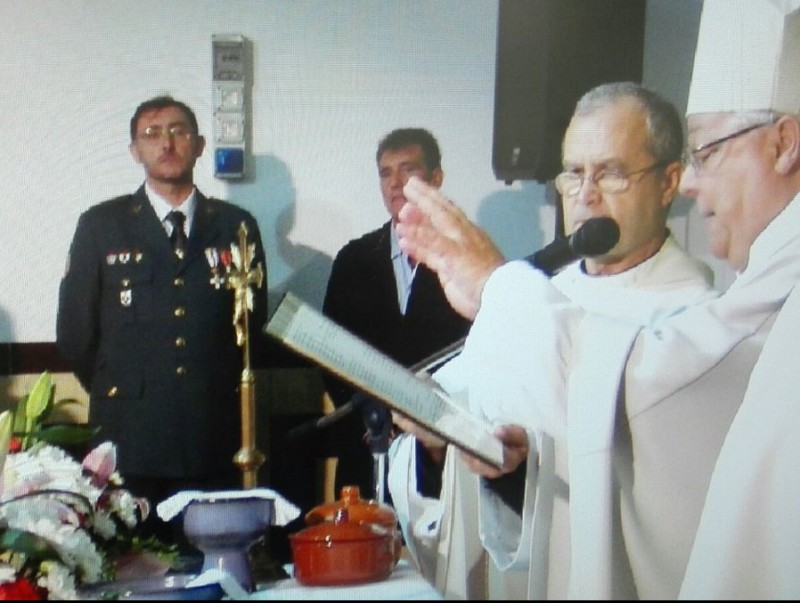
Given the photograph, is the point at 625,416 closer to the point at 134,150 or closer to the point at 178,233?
the point at 178,233

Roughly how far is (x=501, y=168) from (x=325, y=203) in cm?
33

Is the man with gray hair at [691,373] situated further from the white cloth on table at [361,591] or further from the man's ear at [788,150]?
the white cloth on table at [361,591]

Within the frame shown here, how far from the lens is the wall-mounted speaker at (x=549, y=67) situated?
192cm


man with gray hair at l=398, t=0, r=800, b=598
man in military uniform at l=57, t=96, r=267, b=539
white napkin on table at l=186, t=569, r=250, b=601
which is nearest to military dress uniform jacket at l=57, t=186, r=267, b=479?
man in military uniform at l=57, t=96, r=267, b=539

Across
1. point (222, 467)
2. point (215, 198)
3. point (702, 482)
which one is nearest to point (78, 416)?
point (222, 467)

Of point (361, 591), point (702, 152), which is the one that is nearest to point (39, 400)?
point (361, 591)

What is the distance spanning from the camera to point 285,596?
5.26 ft

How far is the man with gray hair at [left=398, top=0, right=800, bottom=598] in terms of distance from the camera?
68.3 inches

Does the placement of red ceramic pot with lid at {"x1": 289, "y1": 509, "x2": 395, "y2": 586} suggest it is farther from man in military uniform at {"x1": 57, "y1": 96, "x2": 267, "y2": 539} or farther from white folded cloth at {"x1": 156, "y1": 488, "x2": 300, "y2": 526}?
man in military uniform at {"x1": 57, "y1": 96, "x2": 267, "y2": 539}

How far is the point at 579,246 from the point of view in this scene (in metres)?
1.91

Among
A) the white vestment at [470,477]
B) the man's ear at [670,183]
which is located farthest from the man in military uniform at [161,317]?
the man's ear at [670,183]

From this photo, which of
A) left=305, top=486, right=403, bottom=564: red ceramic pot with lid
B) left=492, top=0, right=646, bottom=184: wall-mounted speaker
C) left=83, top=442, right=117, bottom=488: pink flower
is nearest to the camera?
left=305, top=486, right=403, bottom=564: red ceramic pot with lid

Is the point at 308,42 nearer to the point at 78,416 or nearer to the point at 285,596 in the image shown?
the point at 78,416

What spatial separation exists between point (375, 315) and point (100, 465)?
1.79 feet
